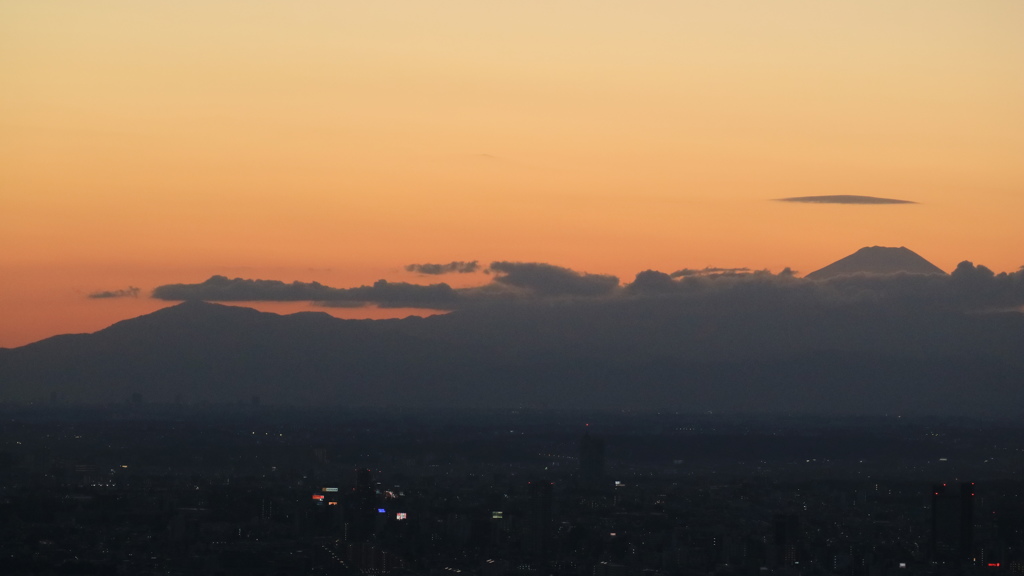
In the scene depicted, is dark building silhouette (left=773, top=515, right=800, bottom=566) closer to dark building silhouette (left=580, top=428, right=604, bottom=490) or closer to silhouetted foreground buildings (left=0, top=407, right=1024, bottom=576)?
silhouetted foreground buildings (left=0, top=407, right=1024, bottom=576)

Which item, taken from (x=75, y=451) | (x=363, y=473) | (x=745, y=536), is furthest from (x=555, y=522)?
(x=75, y=451)

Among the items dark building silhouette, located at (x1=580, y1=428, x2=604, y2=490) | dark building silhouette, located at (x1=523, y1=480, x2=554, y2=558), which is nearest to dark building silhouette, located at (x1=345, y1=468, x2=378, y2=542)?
dark building silhouette, located at (x1=523, y1=480, x2=554, y2=558)

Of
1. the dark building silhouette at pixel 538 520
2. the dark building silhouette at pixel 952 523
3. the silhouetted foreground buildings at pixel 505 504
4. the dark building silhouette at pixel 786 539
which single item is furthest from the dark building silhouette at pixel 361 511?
the dark building silhouette at pixel 952 523

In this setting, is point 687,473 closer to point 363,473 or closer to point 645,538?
point 363,473

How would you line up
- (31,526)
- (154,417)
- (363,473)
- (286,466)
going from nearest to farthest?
(31,526) → (363,473) → (286,466) → (154,417)

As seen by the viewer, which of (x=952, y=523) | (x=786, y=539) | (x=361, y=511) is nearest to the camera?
(x=786, y=539)

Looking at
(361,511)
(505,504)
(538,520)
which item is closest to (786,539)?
(538,520)

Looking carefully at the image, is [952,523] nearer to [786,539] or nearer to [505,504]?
[786,539]
